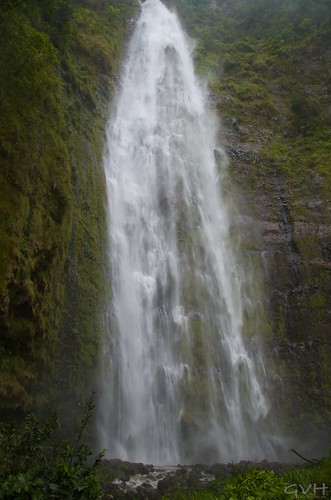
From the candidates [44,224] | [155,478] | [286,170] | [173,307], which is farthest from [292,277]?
[44,224]

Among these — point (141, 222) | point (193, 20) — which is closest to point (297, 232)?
point (141, 222)

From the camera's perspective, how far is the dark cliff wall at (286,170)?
16.2 meters

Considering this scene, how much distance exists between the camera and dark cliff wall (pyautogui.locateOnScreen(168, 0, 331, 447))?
16172mm

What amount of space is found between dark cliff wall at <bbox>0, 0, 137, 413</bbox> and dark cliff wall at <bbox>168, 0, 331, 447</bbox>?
7.75m

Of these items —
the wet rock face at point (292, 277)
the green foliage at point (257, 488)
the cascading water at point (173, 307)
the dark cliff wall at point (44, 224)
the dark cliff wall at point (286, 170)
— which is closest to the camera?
the green foliage at point (257, 488)

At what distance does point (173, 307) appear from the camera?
1580 cm

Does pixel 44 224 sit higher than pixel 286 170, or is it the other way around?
pixel 286 170

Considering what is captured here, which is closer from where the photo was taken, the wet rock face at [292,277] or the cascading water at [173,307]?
the cascading water at [173,307]

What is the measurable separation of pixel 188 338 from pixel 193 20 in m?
31.2

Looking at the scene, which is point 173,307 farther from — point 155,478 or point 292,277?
point 155,478

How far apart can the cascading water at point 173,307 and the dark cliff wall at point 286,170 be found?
1307 mm

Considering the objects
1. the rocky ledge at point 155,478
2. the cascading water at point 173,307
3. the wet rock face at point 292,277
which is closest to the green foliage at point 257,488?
the rocky ledge at point 155,478

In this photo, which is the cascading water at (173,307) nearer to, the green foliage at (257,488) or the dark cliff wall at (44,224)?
the dark cliff wall at (44,224)

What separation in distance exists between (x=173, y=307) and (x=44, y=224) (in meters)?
7.13
